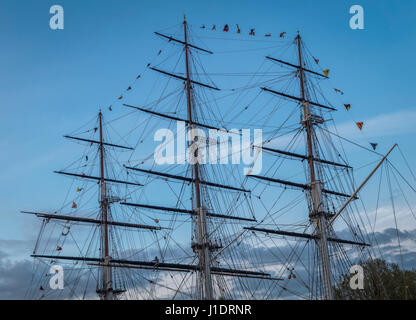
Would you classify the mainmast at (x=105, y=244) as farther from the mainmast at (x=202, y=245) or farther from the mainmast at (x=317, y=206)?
the mainmast at (x=317, y=206)

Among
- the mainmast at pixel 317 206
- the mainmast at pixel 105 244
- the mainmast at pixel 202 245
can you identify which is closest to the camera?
the mainmast at pixel 317 206

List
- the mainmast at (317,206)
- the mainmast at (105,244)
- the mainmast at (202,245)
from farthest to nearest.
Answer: the mainmast at (105,244)
the mainmast at (202,245)
the mainmast at (317,206)

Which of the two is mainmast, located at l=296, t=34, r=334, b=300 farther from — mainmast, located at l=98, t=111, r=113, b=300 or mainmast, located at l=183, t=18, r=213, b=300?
mainmast, located at l=98, t=111, r=113, b=300

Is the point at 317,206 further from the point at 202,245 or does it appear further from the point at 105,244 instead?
the point at 105,244

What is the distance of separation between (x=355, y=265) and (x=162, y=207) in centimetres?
1695

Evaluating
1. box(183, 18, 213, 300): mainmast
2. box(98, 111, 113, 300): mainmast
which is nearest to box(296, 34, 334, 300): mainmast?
box(183, 18, 213, 300): mainmast

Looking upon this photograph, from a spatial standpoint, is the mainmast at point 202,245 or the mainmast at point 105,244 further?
the mainmast at point 105,244

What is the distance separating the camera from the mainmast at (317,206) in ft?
139

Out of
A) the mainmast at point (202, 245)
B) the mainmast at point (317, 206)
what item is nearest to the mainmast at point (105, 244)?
the mainmast at point (202, 245)

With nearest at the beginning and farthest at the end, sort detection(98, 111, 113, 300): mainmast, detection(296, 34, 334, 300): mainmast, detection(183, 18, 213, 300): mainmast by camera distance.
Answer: detection(296, 34, 334, 300): mainmast < detection(183, 18, 213, 300): mainmast < detection(98, 111, 113, 300): mainmast

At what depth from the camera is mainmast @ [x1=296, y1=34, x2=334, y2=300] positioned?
42.5m
